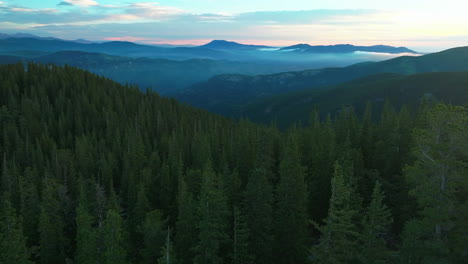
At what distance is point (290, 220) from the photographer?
33969 mm

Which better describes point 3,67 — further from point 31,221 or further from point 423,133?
point 423,133

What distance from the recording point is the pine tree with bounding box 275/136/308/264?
33969 mm

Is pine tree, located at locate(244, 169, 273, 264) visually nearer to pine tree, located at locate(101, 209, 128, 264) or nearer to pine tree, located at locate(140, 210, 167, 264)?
pine tree, located at locate(140, 210, 167, 264)

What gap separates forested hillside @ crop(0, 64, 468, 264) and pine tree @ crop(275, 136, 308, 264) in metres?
0.12

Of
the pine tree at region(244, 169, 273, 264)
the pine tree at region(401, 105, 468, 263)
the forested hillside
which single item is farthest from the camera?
the pine tree at region(244, 169, 273, 264)

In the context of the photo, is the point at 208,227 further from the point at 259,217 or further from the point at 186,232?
the point at 259,217

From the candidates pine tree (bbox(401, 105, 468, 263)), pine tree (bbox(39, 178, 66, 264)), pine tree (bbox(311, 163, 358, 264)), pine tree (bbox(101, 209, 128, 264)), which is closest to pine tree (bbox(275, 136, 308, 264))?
pine tree (bbox(311, 163, 358, 264))

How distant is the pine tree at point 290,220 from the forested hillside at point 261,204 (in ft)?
0.38

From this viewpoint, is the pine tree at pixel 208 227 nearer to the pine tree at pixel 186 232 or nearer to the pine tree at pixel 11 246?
the pine tree at pixel 186 232

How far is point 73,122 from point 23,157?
129 feet

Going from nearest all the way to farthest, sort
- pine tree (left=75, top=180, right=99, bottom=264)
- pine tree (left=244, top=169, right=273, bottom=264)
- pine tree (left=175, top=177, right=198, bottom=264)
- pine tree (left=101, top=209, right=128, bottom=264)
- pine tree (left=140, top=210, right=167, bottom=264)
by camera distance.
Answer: pine tree (left=101, top=209, right=128, bottom=264) → pine tree (left=75, top=180, right=99, bottom=264) → pine tree (left=140, top=210, right=167, bottom=264) → pine tree (left=175, top=177, right=198, bottom=264) → pine tree (left=244, top=169, right=273, bottom=264)

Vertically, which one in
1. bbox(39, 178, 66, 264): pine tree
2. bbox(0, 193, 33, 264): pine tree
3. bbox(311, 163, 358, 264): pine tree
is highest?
bbox(311, 163, 358, 264): pine tree

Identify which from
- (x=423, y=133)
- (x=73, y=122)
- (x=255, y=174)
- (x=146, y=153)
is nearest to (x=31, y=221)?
(x=255, y=174)

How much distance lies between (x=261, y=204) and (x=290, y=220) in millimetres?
3781
